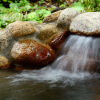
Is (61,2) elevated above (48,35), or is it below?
above

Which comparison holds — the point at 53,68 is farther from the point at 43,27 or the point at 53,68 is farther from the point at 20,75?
the point at 43,27

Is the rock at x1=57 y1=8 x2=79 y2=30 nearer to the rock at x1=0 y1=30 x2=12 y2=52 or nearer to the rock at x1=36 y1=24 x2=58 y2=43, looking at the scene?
the rock at x1=36 y1=24 x2=58 y2=43

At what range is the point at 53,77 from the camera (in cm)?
423

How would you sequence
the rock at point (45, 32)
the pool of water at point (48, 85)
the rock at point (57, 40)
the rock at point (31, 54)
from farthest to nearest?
the rock at point (45, 32) < the rock at point (57, 40) < the rock at point (31, 54) < the pool of water at point (48, 85)

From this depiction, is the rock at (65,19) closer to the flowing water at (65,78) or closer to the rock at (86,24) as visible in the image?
the rock at (86,24)

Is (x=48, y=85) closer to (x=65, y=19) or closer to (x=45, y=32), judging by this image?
(x=45, y=32)

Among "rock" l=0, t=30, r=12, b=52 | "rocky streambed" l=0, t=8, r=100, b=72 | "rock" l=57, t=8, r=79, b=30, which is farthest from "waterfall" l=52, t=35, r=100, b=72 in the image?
"rock" l=0, t=30, r=12, b=52

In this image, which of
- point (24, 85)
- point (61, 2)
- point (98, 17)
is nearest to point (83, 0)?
point (61, 2)

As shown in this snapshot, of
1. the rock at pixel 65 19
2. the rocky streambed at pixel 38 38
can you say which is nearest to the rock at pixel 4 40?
the rocky streambed at pixel 38 38

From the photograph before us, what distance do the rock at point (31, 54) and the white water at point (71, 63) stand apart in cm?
23

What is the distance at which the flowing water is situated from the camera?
3197 mm

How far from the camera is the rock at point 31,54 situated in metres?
4.61

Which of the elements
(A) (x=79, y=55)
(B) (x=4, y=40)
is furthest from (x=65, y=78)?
(B) (x=4, y=40)

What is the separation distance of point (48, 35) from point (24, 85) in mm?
2111
